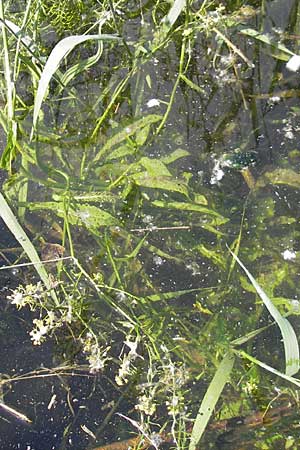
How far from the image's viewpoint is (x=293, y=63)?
2256 mm

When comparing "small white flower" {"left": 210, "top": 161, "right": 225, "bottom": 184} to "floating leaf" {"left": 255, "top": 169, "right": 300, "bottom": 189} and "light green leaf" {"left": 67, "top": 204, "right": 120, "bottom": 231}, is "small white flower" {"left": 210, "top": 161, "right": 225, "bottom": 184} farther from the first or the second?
"light green leaf" {"left": 67, "top": 204, "right": 120, "bottom": 231}

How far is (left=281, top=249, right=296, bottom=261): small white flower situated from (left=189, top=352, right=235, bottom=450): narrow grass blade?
0.36 meters

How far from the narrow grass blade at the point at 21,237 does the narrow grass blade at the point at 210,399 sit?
0.51 metres

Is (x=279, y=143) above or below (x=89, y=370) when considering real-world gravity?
above

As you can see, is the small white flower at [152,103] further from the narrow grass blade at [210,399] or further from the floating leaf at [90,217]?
the narrow grass blade at [210,399]

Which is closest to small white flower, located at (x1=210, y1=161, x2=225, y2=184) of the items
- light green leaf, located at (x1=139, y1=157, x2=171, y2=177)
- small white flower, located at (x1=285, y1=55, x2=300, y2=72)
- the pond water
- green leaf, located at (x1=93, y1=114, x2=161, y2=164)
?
the pond water

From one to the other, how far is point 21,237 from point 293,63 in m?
1.00

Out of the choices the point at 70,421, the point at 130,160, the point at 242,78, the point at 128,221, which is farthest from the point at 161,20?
the point at 70,421

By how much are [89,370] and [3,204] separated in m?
0.49

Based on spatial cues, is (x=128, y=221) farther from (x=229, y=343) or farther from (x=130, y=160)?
(x=229, y=343)

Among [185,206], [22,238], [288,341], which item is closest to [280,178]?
[185,206]

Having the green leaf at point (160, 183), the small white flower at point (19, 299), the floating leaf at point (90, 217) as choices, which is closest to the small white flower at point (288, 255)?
the green leaf at point (160, 183)

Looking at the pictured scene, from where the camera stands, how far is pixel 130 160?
2139 mm

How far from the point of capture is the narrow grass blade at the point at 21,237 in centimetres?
193
